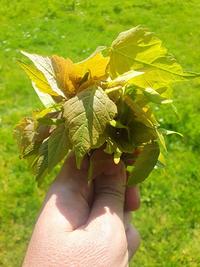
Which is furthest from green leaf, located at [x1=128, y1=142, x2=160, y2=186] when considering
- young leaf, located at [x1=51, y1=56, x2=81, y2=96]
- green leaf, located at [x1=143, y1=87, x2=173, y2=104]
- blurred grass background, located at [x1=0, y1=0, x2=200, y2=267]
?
blurred grass background, located at [x1=0, y1=0, x2=200, y2=267]

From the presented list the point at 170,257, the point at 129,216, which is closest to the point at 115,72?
the point at 129,216

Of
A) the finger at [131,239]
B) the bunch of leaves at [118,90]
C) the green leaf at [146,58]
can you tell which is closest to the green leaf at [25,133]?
the bunch of leaves at [118,90]

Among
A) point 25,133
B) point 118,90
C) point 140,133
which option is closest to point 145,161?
point 140,133

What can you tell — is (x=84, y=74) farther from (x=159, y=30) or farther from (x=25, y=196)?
(x=159, y=30)

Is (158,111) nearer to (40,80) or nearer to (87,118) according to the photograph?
(40,80)

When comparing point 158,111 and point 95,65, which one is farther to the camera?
point 158,111
